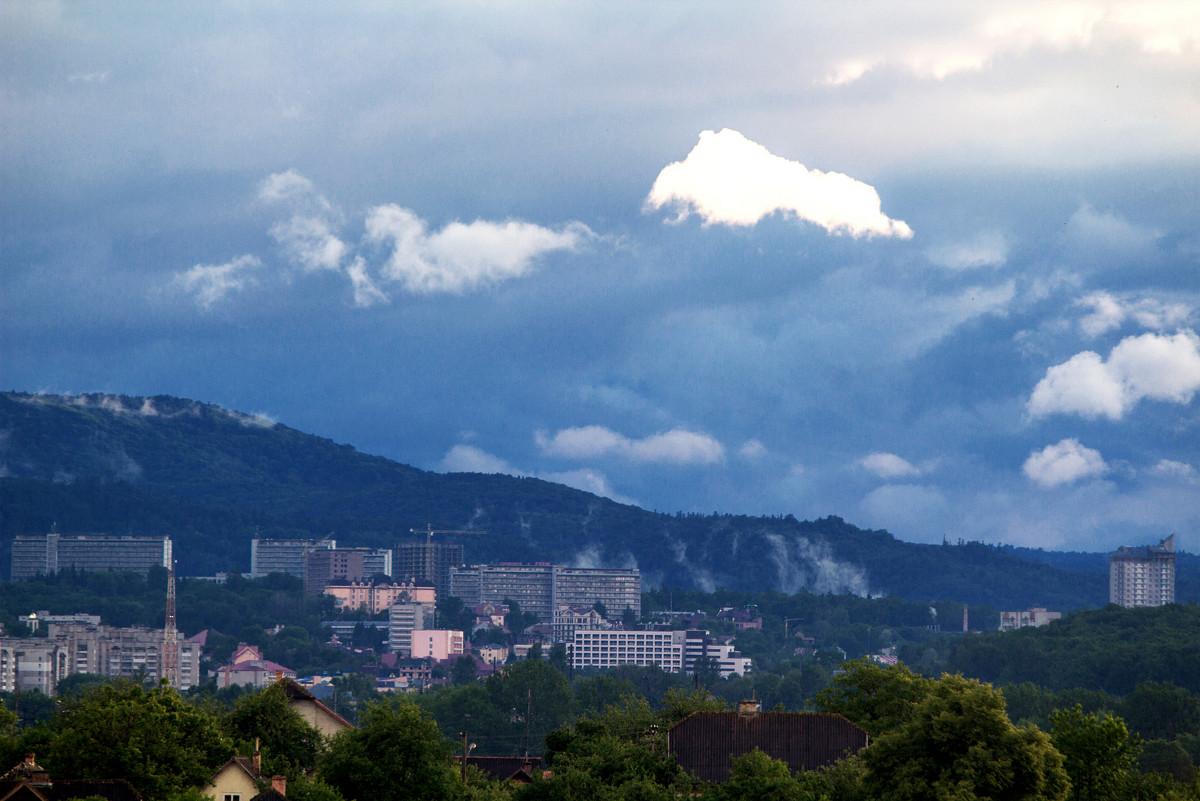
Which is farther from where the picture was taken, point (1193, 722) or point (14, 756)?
point (1193, 722)

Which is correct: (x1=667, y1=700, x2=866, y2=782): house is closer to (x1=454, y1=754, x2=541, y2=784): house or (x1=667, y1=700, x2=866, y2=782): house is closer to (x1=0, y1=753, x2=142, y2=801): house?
(x1=454, y1=754, x2=541, y2=784): house

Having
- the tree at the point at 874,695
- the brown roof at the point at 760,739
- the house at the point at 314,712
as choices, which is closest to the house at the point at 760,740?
the brown roof at the point at 760,739

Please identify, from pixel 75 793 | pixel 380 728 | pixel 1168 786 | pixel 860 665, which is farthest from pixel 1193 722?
pixel 75 793

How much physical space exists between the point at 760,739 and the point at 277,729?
863 inches

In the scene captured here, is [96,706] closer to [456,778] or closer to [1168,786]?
[456,778]

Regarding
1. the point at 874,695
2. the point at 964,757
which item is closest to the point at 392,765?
the point at 964,757

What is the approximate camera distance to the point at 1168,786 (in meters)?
62.7

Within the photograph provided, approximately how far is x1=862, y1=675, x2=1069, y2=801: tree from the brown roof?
14464 mm

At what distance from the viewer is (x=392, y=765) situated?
6244 centimetres

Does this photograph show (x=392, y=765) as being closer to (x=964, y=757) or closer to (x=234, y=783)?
(x=234, y=783)

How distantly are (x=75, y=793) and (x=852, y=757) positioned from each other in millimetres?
26891

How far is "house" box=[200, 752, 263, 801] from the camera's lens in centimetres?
6234

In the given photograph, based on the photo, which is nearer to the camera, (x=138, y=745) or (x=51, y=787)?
(x=51, y=787)

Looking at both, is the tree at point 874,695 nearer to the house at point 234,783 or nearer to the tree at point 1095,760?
the tree at point 1095,760
